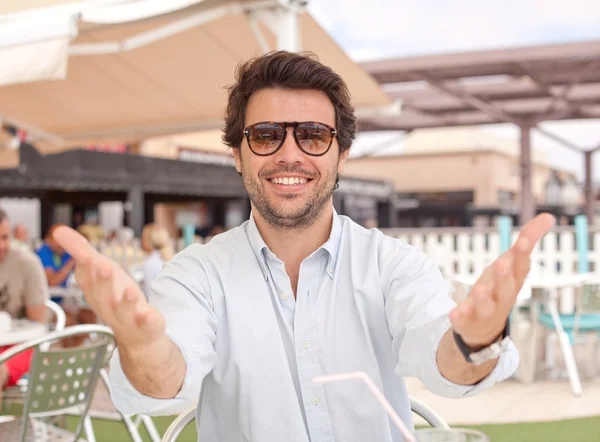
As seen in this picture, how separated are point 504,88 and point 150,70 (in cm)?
796

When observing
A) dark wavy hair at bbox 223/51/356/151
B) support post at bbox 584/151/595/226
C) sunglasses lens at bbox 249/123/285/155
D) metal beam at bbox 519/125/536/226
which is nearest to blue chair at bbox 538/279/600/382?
dark wavy hair at bbox 223/51/356/151

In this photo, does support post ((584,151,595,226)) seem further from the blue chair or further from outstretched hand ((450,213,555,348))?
outstretched hand ((450,213,555,348))

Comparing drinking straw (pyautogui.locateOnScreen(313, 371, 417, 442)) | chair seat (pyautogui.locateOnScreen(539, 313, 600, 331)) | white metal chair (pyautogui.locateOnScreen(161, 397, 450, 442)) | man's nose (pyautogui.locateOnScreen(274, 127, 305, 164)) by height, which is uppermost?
man's nose (pyautogui.locateOnScreen(274, 127, 305, 164))

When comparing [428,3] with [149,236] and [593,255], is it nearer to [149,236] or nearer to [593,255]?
[593,255]

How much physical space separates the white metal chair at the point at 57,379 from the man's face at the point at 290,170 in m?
1.37

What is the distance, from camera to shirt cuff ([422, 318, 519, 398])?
129 cm

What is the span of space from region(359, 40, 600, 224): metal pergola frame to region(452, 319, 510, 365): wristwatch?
719 centimetres

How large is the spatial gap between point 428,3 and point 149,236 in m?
A: 9.98

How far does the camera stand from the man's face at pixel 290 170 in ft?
5.57

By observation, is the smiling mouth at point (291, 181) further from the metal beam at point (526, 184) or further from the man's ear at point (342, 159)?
the metal beam at point (526, 184)

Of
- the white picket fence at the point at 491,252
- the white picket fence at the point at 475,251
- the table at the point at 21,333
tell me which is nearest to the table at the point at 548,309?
the white picket fence at the point at 475,251

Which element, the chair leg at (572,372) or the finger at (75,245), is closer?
the finger at (75,245)

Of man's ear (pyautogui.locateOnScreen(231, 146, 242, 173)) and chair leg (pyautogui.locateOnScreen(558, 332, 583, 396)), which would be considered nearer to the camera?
man's ear (pyautogui.locateOnScreen(231, 146, 242, 173))

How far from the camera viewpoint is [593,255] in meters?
8.02
